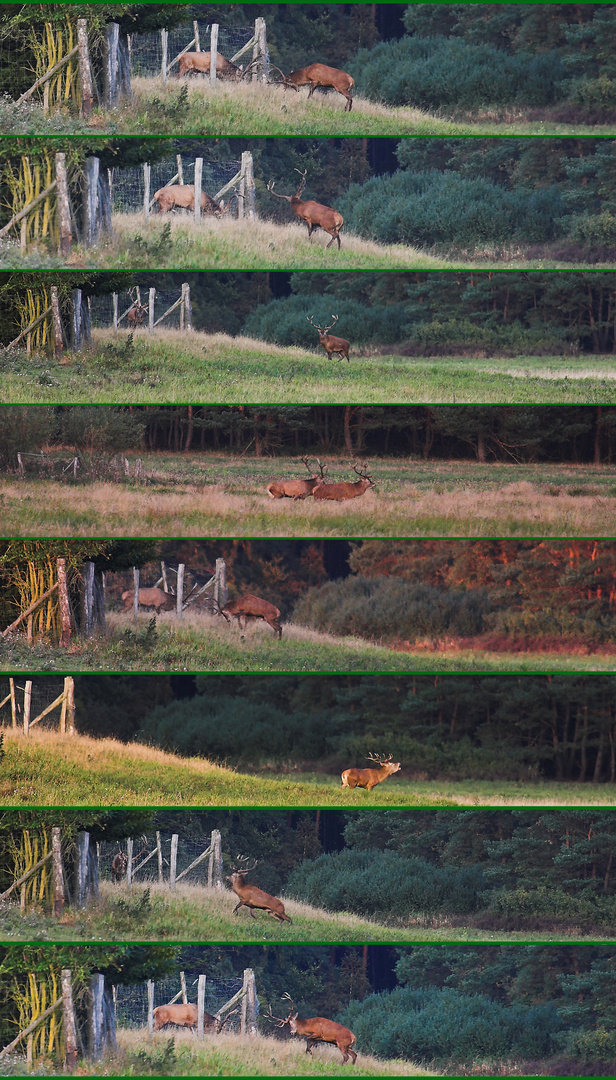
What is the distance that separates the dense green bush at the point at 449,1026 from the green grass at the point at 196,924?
2.23 ft

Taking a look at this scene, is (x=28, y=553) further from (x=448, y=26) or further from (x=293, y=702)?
(x=448, y=26)

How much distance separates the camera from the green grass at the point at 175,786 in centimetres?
1642

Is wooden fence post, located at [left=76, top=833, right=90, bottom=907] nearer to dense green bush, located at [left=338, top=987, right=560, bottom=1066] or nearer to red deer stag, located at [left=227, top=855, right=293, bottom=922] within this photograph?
red deer stag, located at [left=227, top=855, right=293, bottom=922]

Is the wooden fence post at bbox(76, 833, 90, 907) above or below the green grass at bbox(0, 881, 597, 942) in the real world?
above

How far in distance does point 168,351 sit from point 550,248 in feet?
14.0

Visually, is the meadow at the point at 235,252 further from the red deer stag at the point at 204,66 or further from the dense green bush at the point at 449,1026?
the dense green bush at the point at 449,1026

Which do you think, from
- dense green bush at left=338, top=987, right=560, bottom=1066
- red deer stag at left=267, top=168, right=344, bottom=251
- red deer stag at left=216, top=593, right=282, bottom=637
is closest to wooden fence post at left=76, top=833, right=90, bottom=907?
red deer stag at left=216, top=593, right=282, bottom=637

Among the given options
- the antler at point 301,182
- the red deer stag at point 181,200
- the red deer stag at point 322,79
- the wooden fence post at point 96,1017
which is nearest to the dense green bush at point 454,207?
the antler at point 301,182

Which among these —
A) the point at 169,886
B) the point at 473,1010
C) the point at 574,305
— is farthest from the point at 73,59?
the point at 473,1010

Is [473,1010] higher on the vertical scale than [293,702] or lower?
lower

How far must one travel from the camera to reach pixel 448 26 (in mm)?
16875

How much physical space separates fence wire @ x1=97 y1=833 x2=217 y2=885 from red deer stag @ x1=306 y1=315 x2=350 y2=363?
17.6ft

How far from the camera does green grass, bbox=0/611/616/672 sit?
16.5 meters

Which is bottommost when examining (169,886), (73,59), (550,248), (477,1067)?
(477,1067)
